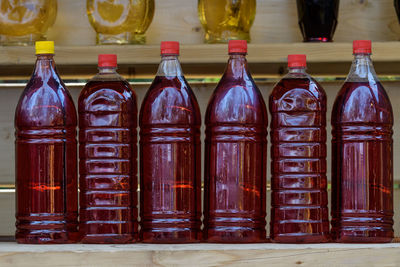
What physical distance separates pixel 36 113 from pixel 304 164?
53 cm

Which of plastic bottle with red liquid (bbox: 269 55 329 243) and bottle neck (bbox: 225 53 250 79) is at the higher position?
bottle neck (bbox: 225 53 250 79)

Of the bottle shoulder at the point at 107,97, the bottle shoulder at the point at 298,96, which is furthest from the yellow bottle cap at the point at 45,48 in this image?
the bottle shoulder at the point at 298,96

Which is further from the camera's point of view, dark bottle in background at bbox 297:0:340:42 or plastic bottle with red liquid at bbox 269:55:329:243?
dark bottle in background at bbox 297:0:340:42

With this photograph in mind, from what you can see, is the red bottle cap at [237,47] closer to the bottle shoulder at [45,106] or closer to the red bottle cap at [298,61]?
the red bottle cap at [298,61]

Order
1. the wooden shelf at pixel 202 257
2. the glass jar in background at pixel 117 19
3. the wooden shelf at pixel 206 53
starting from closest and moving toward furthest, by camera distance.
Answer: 1. the wooden shelf at pixel 202 257
2. the wooden shelf at pixel 206 53
3. the glass jar in background at pixel 117 19

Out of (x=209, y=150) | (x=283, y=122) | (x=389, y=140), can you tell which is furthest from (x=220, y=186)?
(x=389, y=140)

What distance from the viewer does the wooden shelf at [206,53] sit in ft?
5.20

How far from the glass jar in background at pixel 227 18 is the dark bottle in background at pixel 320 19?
12cm

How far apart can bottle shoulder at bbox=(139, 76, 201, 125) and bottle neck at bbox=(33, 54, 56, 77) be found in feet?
0.65

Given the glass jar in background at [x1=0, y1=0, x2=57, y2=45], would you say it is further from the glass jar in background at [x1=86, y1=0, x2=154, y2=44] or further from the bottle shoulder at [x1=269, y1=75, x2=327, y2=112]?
the bottle shoulder at [x1=269, y1=75, x2=327, y2=112]

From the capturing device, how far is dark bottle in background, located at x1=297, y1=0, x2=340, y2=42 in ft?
5.51

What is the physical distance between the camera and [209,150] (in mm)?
1496

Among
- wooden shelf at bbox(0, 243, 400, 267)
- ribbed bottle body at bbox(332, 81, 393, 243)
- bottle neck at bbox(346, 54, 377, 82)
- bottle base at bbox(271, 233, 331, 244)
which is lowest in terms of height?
wooden shelf at bbox(0, 243, 400, 267)

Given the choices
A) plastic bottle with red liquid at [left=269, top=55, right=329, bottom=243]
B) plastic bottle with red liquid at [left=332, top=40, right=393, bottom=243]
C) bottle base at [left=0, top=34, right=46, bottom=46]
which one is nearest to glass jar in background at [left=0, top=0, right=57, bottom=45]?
bottle base at [left=0, top=34, right=46, bottom=46]
